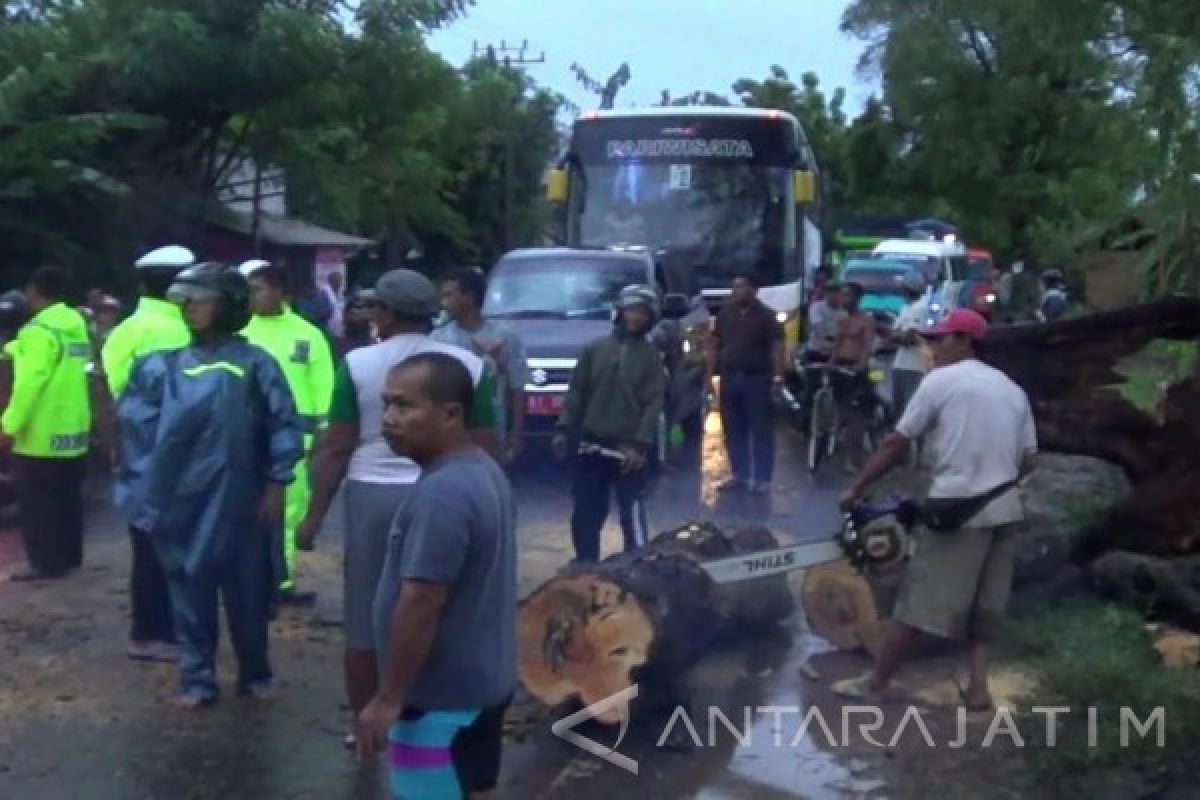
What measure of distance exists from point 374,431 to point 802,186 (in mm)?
15755

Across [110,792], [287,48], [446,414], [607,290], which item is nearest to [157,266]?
[110,792]

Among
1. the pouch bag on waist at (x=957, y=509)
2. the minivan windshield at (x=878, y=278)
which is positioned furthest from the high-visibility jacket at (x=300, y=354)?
the minivan windshield at (x=878, y=278)

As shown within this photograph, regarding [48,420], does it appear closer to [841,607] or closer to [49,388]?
[49,388]

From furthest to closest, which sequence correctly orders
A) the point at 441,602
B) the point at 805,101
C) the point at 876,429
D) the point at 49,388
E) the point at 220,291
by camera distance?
1. the point at 805,101
2. the point at 876,429
3. the point at 49,388
4. the point at 220,291
5. the point at 441,602

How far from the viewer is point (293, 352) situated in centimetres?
1031

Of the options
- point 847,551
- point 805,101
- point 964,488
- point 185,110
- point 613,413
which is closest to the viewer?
point 964,488

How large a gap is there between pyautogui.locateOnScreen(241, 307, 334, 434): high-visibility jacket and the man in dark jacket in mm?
1575

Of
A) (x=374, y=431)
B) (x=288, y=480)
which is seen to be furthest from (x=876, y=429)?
(x=374, y=431)

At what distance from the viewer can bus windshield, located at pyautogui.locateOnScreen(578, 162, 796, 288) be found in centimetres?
2294

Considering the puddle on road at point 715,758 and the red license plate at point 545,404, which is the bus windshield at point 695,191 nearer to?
the red license plate at point 545,404

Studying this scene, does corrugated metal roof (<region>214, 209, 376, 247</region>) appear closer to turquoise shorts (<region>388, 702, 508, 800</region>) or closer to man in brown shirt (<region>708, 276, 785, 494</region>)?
man in brown shirt (<region>708, 276, 785, 494</region>)

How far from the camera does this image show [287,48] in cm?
2436

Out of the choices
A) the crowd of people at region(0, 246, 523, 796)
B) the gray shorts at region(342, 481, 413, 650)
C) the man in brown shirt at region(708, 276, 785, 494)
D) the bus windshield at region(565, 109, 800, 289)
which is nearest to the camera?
the crowd of people at region(0, 246, 523, 796)

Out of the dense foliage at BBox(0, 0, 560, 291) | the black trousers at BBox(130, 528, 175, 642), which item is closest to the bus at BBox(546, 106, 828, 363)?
the dense foliage at BBox(0, 0, 560, 291)
